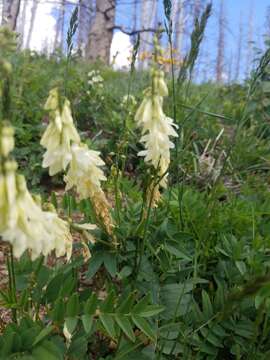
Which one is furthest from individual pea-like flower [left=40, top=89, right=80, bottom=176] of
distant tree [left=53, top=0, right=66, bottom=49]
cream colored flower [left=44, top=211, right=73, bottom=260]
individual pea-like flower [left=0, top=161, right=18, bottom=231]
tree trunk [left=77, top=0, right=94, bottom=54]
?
distant tree [left=53, top=0, right=66, bottom=49]

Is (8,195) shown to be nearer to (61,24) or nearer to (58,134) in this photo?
(58,134)

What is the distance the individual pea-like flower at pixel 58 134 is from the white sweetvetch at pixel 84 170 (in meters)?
0.04

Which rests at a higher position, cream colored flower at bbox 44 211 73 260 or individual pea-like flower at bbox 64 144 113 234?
individual pea-like flower at bbox 64 144 113 234

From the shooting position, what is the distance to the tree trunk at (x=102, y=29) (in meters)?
11.4

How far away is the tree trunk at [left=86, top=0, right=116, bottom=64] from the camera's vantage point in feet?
37.2

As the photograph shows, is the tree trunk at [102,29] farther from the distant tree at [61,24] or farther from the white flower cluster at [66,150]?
the white flower cluster at [66,150]

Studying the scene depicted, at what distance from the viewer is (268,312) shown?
1.59 m

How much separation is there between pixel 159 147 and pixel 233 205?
114 cm

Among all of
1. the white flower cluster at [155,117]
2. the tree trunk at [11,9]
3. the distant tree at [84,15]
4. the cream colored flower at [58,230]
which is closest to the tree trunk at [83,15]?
Result: the distant tree at [84,15]

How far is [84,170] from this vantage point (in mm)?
1237

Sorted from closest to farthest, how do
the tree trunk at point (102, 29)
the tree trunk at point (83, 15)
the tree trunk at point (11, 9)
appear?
the tree trunk at point (83, 15), the tree trunk at point (11, 9), the tree trunk at point (102, 29)

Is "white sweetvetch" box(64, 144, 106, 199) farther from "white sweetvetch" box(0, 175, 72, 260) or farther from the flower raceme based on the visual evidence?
"white sweetvetch" box(0, 175, 72, 260)

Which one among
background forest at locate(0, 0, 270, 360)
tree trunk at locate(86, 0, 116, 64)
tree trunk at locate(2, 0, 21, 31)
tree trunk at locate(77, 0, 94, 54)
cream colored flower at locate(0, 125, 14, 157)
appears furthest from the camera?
tree trunk at locate(86, 0, 116, 64)

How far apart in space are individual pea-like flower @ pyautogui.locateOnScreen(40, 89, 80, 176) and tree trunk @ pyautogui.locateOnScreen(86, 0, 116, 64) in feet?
34.7
